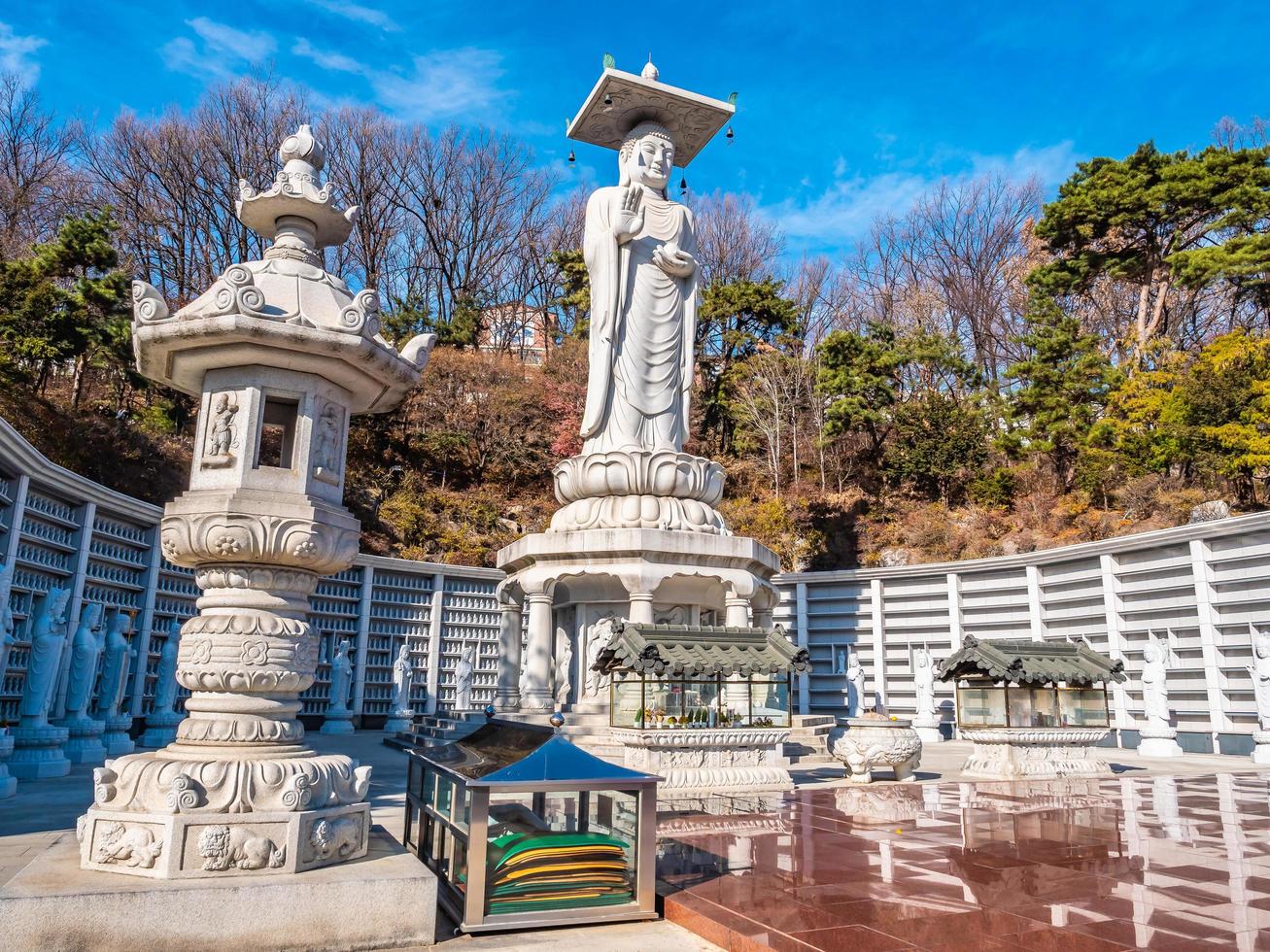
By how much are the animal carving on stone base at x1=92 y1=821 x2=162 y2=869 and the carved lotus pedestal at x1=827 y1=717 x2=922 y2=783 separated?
912 cm

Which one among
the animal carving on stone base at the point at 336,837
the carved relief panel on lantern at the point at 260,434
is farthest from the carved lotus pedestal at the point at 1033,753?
the carved relief panel on lantern at the point at 260,434

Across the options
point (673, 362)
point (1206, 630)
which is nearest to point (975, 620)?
point (1206, 630)

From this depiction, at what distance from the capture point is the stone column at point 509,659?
15.3 metres

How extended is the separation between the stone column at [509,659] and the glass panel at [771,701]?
540cm

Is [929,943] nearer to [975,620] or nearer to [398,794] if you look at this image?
[398,794]

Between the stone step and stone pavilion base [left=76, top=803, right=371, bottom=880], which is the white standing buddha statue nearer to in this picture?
the stone step

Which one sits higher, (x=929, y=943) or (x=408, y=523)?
(x=408, y=523)

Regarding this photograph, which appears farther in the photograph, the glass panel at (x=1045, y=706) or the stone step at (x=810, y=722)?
the stone step at (x=810, y=722)

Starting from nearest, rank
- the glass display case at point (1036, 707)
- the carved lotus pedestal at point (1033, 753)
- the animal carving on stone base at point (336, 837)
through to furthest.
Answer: the animal carving on stone base at point (336, 837) < the carved lotus pedestal at point (1033, 753) < the glass display case at point (1036, 707)

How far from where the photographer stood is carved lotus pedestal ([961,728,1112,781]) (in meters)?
12.4

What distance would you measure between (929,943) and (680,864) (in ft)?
7.18

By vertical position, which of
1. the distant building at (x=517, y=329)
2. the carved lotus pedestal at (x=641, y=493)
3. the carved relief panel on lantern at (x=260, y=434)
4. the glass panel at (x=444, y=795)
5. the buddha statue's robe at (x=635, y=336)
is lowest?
the glass panel at (x=444, y=795)

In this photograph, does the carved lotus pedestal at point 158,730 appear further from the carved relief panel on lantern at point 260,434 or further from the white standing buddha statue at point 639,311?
the carved relief panel on lantern at point 260,434

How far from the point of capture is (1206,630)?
16188 mm
